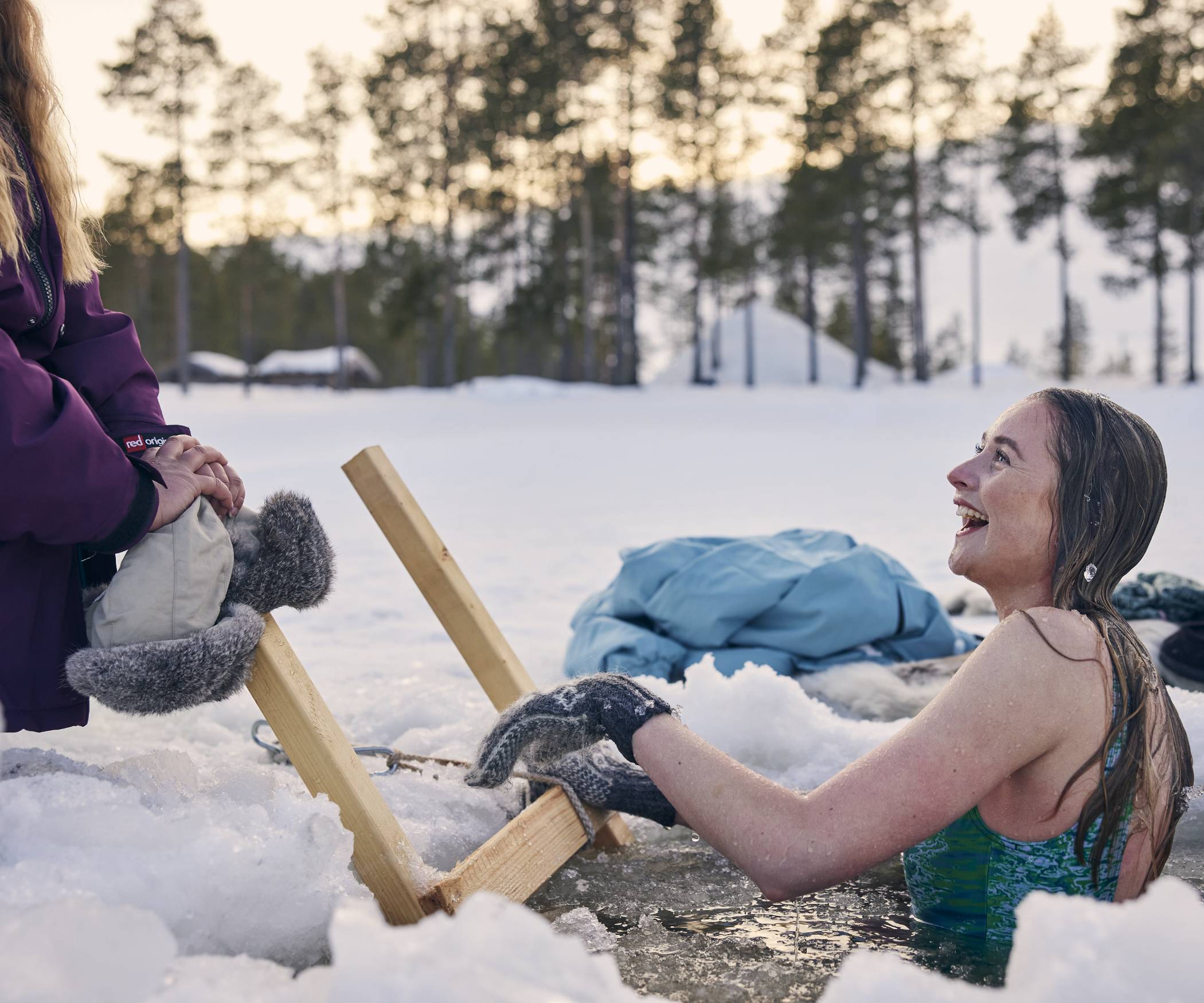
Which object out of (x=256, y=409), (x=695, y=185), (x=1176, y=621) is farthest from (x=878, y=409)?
(x=1176, y=621)

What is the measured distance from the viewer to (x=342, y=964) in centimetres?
118

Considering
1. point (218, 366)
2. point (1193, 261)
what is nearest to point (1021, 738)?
point (1193, 261)

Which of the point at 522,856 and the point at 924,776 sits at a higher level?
the point at 924,776

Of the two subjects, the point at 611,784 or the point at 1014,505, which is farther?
the point at 611,784

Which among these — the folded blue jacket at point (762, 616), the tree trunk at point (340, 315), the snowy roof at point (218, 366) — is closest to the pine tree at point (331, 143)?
the tree trunk at point (340, 315)

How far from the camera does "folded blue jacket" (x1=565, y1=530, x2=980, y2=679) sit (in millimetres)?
4039

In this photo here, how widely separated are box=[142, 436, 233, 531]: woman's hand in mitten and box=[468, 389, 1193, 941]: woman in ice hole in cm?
76

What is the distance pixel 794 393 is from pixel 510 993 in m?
23.8

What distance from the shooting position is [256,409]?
20.4 metres

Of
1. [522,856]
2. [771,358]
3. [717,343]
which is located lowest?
[522,856]

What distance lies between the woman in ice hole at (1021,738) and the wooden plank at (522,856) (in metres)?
0.32

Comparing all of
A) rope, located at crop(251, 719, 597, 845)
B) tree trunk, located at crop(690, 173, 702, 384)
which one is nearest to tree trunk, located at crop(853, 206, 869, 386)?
tree trunk, located at crop(690, 173, 702, 384)

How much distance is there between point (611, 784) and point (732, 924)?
15.1 inches

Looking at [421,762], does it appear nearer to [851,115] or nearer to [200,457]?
[200,457]
